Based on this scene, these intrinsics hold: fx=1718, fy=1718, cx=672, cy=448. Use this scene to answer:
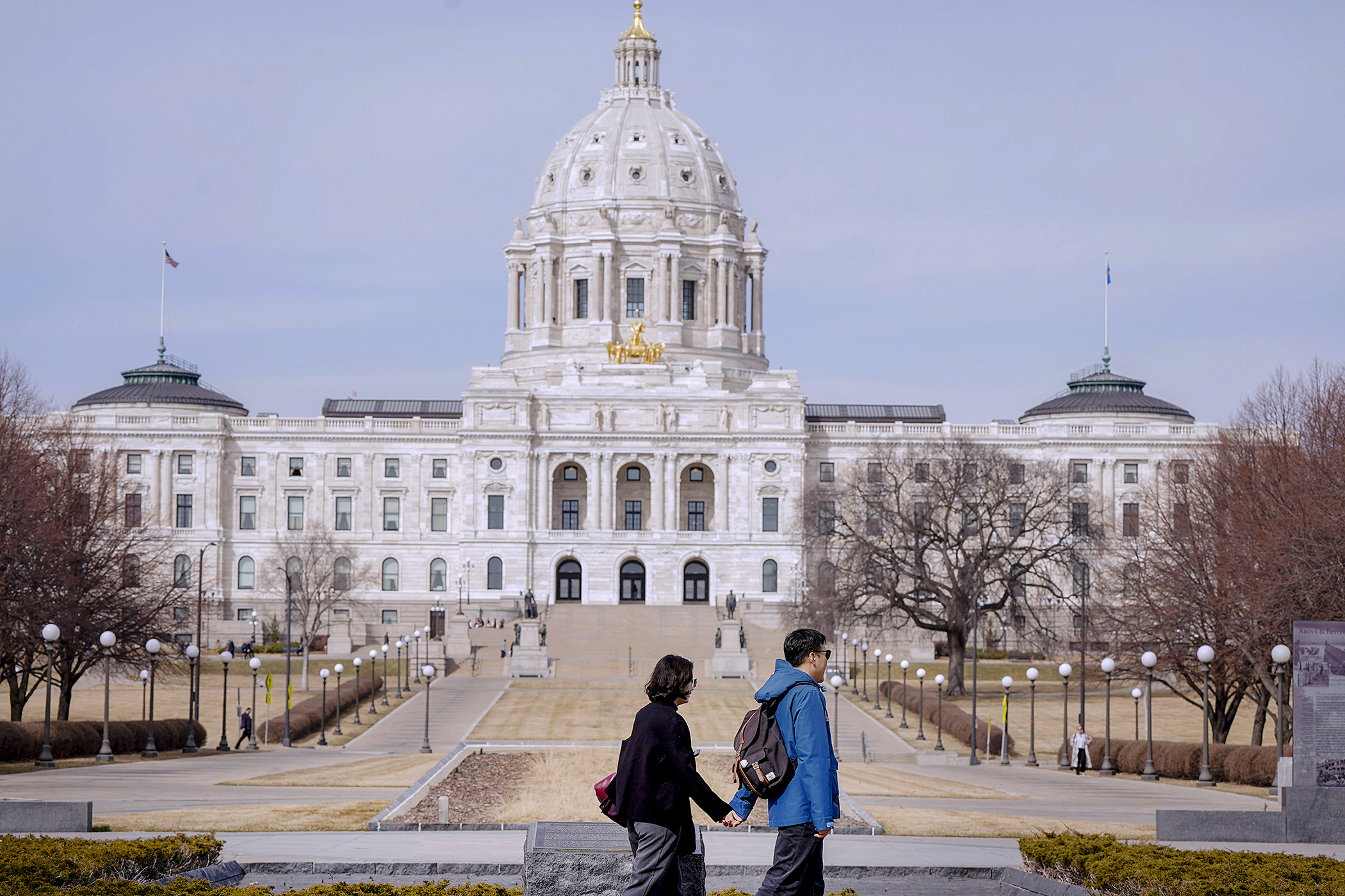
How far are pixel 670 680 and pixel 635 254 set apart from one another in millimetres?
117784

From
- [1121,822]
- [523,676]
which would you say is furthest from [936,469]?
[1121,822]

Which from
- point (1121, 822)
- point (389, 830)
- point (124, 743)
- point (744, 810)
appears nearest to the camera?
point (744, 810)

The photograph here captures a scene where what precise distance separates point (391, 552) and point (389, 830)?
3760 inches

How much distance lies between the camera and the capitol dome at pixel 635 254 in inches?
5074

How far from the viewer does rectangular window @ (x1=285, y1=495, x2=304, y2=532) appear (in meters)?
119

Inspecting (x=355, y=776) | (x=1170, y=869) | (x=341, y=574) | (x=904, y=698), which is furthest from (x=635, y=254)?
(x=1170, y=869)

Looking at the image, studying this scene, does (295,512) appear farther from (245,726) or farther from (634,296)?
(245,726)

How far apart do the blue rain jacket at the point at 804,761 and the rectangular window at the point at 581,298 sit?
118 meters

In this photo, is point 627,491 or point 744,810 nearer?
point 744,810

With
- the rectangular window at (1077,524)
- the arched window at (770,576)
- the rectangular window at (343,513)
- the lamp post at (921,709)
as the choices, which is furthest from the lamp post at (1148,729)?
the rectangular window at (343,513)

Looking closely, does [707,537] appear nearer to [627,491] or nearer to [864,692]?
[627,491]

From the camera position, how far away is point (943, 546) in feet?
270

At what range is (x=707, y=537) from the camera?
4530 inches

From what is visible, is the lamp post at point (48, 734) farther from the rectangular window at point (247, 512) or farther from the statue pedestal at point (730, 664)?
the rectangular window at point (247, 512)
